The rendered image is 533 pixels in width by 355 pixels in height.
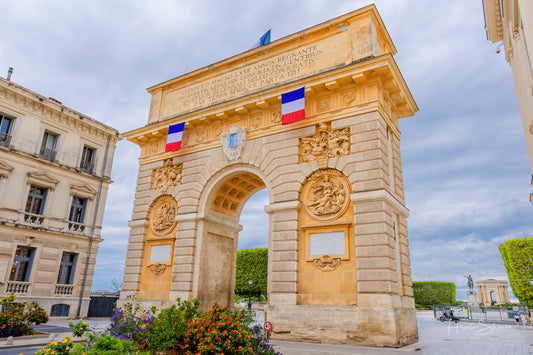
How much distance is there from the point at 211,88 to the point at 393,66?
9.87m

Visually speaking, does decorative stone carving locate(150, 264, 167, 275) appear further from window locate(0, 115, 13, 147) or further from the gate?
window locate(0, 115, 13, 147)

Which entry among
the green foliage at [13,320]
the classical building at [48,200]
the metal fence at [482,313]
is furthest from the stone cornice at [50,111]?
the metal fence at [482,313]

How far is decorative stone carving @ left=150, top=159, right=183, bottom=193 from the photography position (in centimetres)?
1927

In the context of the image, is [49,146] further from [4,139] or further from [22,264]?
[22,264]

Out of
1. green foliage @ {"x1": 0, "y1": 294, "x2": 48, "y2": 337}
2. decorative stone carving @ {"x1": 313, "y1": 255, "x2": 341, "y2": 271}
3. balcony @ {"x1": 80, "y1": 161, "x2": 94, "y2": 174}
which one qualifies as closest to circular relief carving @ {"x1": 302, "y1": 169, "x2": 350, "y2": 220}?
decorative stone carving @ {"x1": 313, "y1": 255, "x2": 341, "y2": 271}

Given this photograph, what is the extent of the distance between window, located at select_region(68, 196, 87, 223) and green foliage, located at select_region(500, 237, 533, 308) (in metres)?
40.2

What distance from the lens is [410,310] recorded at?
14016 mm

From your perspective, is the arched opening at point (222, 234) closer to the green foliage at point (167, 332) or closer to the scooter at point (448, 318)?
the green foliage at point (167, 332)

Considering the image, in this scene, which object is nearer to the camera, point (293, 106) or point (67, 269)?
point (293, 106)

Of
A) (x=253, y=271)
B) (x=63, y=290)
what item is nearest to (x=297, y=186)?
(x=63, y=290)

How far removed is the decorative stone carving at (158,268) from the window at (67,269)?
10.8 metres

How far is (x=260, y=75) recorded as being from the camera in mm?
18156

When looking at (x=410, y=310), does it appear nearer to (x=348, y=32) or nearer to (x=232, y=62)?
(x=348, y=32)

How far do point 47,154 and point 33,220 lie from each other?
479cm
